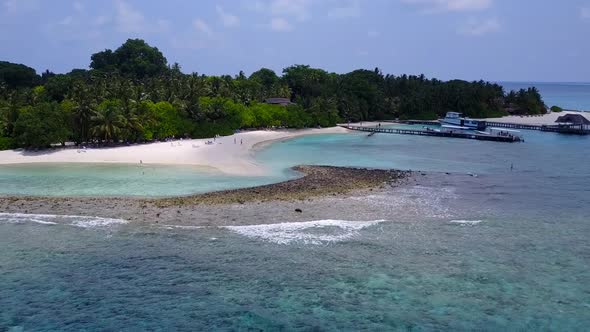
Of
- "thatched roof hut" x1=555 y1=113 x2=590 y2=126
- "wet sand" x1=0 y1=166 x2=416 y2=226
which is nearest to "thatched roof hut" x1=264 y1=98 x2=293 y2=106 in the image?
"thatched roof hut" x1=555 y1=113 x2=590 y2=126

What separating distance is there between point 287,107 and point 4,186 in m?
58.2

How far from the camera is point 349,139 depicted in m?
90.4

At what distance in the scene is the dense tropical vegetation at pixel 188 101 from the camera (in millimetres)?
63531

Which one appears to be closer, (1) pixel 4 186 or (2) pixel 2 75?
(1) pixel 4 186

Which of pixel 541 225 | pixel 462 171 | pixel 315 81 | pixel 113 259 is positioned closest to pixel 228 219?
pixel 113 259

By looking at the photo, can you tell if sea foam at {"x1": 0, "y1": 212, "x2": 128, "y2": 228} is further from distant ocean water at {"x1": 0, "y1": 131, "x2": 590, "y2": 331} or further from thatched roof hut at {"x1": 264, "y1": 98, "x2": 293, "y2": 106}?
thatched roof hut at {"x1": 264, "y1": 98, "x2": 293, "y2": 106}

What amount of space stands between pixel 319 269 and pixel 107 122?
4483 cm

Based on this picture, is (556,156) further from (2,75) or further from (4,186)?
(2,75)

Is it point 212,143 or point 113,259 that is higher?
point 212,143

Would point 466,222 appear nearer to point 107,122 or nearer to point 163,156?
point 163,156

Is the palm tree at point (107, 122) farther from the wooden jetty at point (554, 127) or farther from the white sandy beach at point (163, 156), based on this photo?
the wooden jetty at point (554, 127)

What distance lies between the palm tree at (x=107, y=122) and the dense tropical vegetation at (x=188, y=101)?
12 centimetres

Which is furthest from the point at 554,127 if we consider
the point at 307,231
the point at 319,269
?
the point at 319,269

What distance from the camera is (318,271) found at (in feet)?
87.9
